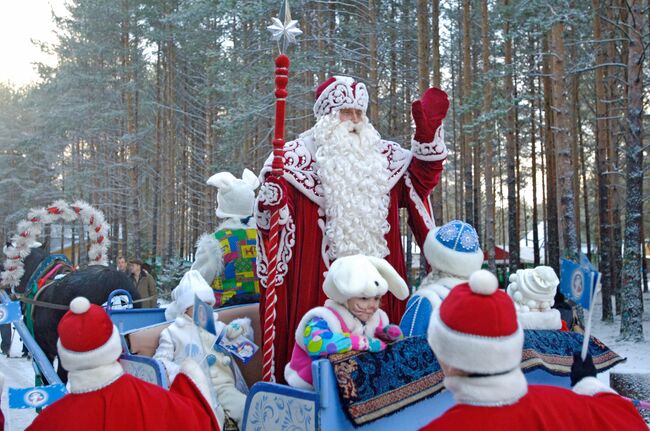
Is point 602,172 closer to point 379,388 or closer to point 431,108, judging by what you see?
point 431,108

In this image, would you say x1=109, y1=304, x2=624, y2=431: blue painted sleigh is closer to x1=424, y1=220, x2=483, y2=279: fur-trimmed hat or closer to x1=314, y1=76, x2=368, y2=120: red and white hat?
x1=424, y1=220, x2=483, y2=279: fur-trimmed hat

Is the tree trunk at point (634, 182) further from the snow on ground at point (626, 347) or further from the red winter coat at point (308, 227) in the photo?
the red winter coat at point (308, 227)

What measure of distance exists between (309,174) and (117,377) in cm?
328

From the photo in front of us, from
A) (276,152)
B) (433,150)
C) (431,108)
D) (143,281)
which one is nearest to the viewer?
(276,152)

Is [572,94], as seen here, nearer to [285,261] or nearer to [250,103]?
[250,103]

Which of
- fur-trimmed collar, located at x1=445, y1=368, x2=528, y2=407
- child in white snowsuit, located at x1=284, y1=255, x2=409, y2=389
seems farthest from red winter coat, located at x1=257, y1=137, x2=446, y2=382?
fur-trimmed collar, located at x1=445, y1=368, x2=528, y2=407

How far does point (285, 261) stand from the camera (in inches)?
224

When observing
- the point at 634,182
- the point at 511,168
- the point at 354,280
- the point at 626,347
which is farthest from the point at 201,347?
the point at 511,168

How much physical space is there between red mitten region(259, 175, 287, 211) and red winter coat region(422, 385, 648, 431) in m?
3.16

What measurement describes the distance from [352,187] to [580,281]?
3.11 metres

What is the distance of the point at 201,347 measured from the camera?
5.36 m

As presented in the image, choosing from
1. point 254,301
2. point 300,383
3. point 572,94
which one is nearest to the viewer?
point 300,383

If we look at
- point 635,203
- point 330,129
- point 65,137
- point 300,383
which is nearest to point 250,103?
point 635,203

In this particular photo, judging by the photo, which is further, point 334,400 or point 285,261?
point 285,261
